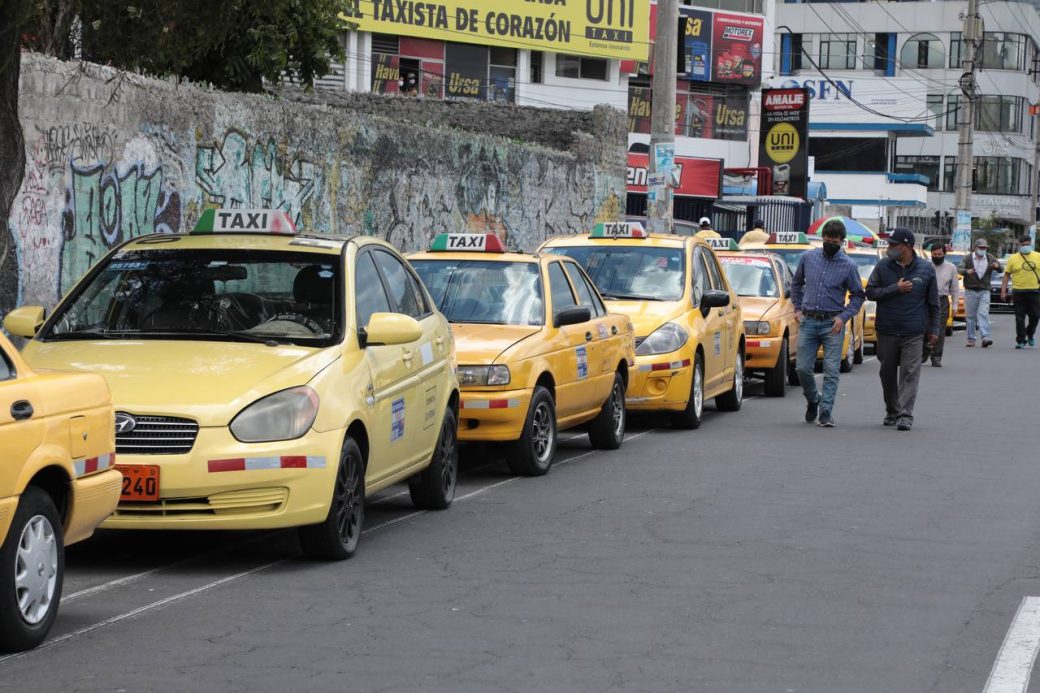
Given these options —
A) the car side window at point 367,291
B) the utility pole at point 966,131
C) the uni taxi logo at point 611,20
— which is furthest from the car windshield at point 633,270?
the uni taxi logo at point 611,20

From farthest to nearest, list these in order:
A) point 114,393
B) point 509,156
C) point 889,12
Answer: point 889,12 → point 509,156 → point 114,393

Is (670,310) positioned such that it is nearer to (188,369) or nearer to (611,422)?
(611,422)

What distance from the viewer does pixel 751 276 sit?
67.5ft

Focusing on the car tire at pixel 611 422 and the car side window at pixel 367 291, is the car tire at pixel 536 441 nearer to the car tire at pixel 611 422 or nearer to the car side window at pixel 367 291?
the car tire at pixel 611 422

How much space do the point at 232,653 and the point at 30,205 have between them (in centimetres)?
842

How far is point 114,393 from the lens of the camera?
26.1 ft

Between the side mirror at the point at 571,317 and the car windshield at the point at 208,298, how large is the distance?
3.11 metres

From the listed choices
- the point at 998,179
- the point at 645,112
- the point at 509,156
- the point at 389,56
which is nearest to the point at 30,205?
the point at 509,156

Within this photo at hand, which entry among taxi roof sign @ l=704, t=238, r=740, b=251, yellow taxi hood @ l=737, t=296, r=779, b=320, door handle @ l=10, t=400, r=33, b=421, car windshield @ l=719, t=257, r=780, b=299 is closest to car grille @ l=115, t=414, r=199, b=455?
door handle @ l=10, t=400, r=33, b=421

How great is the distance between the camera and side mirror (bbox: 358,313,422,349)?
28.7ft

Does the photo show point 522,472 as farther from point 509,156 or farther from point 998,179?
point 998,179

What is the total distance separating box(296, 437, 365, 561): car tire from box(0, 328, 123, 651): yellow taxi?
1358 mm

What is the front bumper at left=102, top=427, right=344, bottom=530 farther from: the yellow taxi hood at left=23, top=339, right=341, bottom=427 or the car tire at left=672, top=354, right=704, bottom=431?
the car tire at left=672, top=354, right=704, bottom=431

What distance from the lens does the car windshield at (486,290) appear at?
12.6 metres
